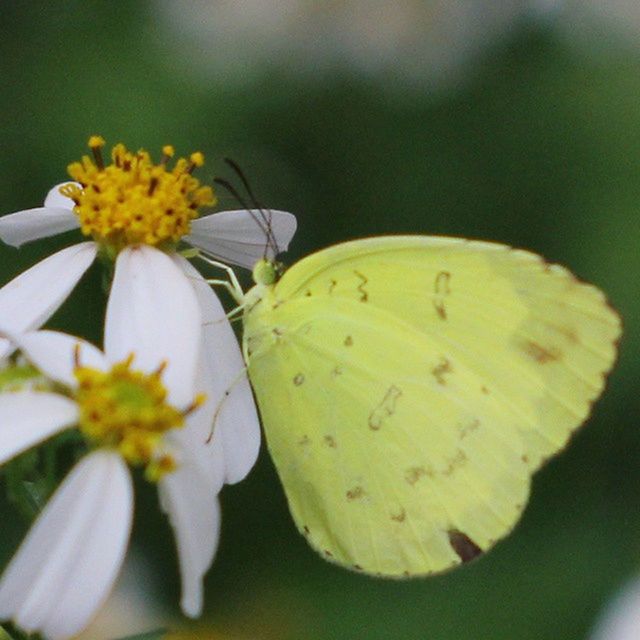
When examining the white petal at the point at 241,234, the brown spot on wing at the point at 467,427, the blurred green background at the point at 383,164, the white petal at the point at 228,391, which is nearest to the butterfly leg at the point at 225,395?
the white petal at the point at 228,391

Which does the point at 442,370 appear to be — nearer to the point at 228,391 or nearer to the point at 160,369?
the point at 228,391

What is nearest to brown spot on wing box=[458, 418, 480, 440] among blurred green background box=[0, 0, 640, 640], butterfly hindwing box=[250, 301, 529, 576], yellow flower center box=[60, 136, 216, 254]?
butterfly hindwing box=[250, 301, 529, 576]

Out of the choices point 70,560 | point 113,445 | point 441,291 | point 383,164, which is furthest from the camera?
point 383,164

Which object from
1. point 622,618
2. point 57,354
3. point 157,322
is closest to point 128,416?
point 57,354

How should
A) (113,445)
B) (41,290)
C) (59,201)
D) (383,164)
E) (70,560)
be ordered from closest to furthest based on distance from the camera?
(70,560) → (113,445) → (41,290) → (59,201) → (383,164)

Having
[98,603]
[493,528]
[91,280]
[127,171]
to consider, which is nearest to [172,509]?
[98,603]

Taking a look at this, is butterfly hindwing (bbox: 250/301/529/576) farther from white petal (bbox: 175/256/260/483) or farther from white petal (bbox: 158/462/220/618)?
white petal (bbox: 158/462/220/618)
